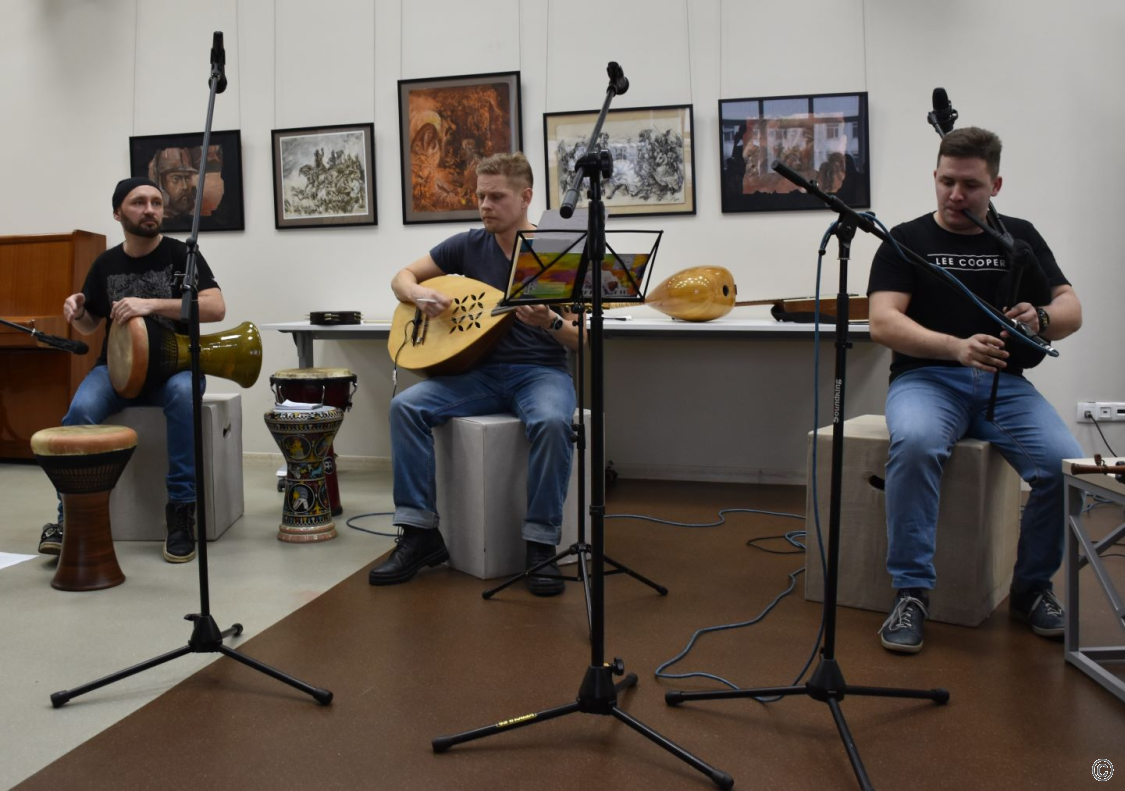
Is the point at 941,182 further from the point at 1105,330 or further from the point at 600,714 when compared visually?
the point at 1105,330

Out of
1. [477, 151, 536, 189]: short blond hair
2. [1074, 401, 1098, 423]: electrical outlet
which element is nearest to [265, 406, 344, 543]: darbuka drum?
[477, 151, 536, 189]: short blond hair

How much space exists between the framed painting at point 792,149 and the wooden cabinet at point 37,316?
339cm

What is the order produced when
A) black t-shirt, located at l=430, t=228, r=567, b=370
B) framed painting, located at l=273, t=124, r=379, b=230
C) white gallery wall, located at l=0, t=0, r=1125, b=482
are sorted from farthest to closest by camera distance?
1. framed painting, located at l=273, t=124, r=379, b=230
2. white gallery wall, located at l=0, t=0, r=1125, b=482
3. black t-shirt, located at l=430, t=228, r=567, b=370

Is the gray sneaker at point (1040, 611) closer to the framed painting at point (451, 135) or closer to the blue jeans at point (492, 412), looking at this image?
the blue jeans at point (492, 412)

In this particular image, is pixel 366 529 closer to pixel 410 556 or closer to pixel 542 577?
pixel 410 556

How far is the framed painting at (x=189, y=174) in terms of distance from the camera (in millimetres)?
4895

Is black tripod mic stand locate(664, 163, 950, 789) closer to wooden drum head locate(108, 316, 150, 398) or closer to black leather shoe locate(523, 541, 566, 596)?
black leather shoe locate(523, 541, 566, 596)

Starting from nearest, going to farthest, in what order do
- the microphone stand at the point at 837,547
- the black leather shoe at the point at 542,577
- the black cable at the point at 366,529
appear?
the microphone stand at the point at 837,547 → the black leather shoe at the point at 542,577 → the black cable at the point at 366,529

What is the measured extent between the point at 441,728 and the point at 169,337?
1977 millimetres

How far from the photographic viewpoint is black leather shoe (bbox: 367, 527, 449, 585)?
2.77m

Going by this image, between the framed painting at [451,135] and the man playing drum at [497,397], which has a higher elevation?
the framed painting at [451,135]

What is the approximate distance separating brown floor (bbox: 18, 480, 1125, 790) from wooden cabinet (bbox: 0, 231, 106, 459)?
3023 millimetres

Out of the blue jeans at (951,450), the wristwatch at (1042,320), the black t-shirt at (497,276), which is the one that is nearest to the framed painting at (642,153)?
the black t-shirt at (497,276)

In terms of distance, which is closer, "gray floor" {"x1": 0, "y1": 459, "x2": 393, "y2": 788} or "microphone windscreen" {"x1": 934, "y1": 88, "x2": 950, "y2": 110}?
"gray floor" {"x1": 0, "y1": 459, "x2": 393, "y2": 788}
